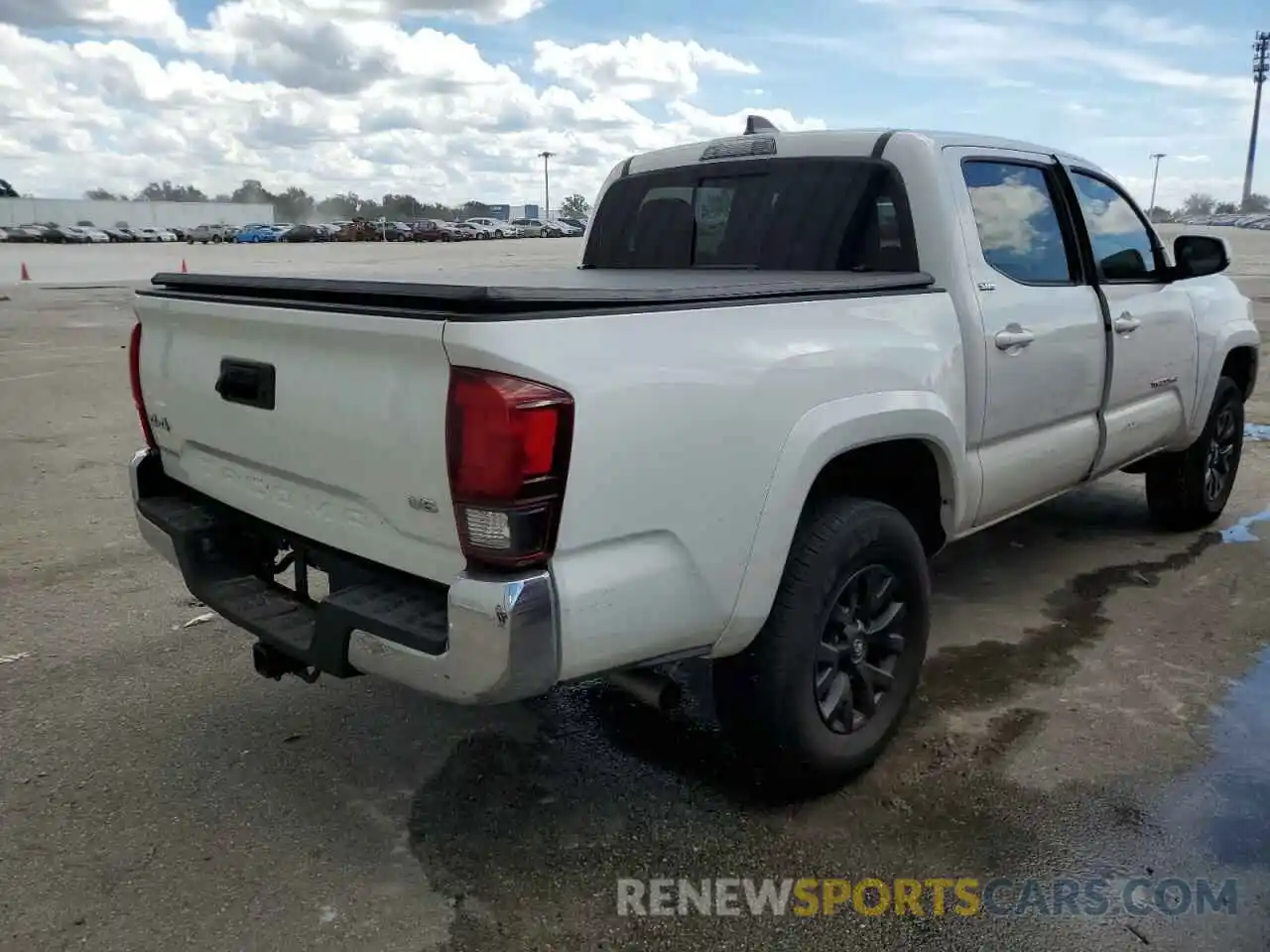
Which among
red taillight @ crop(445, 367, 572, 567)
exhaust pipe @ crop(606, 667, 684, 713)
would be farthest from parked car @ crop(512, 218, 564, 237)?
red taillight @ crop(445, 367, 572, 567)

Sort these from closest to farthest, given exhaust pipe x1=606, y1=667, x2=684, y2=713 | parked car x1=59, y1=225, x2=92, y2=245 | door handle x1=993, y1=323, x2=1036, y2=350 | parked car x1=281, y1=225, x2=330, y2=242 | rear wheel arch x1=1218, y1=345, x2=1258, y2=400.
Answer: exhaust pipe x1=606, y1=667, x2=684, y2=713, door handle x1=993, y1=323, x2=1036, y2=350, rear wheel arch x1=1218, y1=345, x2=1258, y2=400, parked car x1=59, y1=225, x2=92, y2=245, parked car x1=281, y1=225, x2=330, y2=242

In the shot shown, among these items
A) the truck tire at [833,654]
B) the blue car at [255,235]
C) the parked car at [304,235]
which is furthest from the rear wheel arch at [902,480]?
the parked car at [304,235]

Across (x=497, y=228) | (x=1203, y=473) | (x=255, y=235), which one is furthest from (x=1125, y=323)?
(x=497, y=228)

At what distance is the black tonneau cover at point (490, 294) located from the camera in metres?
2.27

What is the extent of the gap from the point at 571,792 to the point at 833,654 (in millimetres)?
885

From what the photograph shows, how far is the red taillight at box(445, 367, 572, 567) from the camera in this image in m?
2.19

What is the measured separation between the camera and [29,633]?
4.35 metres

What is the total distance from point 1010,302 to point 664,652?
1.97 m

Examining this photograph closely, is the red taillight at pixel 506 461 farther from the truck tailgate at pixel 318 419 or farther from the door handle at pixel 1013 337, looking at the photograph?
the door handle at pixel 1013 337

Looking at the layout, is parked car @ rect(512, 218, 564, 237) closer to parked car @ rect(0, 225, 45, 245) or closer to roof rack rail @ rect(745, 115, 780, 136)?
parked car @ rect(0, 225, 45, 245)

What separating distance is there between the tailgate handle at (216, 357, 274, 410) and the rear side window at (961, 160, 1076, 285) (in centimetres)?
243

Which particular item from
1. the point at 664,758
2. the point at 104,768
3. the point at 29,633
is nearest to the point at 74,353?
the point at 29,633

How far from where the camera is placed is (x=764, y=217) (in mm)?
4156

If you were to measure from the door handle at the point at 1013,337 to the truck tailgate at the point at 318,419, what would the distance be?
2.14 m
